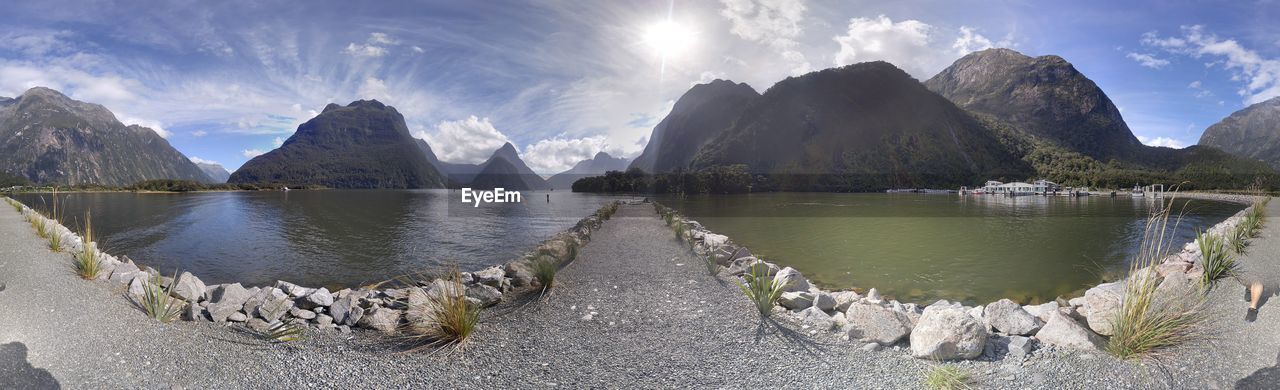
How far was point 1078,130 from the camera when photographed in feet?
627

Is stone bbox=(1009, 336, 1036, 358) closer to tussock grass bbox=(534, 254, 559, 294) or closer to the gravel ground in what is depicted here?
the gravel ground

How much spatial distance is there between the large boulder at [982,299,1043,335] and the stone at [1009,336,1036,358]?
344mm

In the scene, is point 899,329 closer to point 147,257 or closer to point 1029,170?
point 147,257

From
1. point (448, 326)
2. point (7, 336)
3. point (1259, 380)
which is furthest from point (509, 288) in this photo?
point (1259, 380)

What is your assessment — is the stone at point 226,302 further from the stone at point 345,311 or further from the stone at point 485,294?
the stone at point 485,294

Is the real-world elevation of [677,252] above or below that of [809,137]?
below

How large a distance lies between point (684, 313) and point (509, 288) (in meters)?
3.01

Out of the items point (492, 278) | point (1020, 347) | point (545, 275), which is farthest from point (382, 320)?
point (1020, 347)

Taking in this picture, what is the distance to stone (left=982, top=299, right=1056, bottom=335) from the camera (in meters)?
4.93

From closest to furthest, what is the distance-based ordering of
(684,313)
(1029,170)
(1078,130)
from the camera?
(684,313) → (1029,170) → (1078,130)

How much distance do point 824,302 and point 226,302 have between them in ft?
24.6

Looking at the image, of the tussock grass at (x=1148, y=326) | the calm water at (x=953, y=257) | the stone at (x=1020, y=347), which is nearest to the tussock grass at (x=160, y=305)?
the stone at (x=1020, y=347)

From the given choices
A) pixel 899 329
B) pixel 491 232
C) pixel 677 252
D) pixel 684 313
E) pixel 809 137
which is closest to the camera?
pixel 899 329

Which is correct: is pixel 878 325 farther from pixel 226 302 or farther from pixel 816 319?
pixel 226 302
